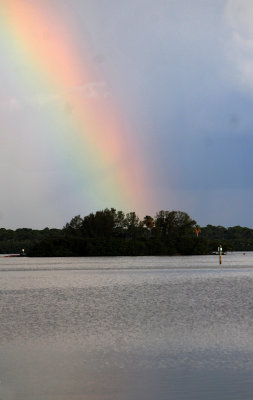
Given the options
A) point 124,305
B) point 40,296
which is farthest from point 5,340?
point 40,296

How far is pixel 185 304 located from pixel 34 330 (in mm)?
16143

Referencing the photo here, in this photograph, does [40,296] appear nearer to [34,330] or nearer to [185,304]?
[185,304]

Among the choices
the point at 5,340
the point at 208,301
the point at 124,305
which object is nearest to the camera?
the point at 5,340

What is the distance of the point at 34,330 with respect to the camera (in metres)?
27.4

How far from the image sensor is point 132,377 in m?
16.5

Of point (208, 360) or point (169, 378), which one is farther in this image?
point (208, 360)

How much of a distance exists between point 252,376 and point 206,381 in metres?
1.35

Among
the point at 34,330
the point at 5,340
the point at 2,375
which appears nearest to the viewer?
the point at 2,375

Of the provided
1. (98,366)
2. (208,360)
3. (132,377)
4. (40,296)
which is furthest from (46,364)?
(40,296)

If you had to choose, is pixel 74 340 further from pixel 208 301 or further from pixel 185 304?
pixel 208 301

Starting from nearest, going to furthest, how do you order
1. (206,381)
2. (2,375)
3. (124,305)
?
(206,381) < (2,375) < (124,305)

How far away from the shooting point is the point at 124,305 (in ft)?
134

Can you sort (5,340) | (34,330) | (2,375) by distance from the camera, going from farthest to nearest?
→ (34,330) → (5,340) → (2,375)

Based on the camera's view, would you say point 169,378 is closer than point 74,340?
Yes
